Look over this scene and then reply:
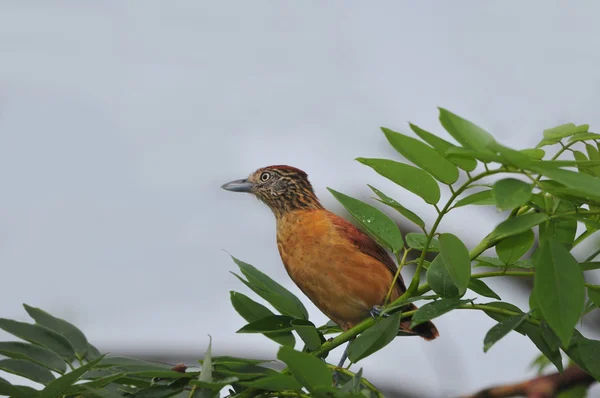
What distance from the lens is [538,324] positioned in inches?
80.1

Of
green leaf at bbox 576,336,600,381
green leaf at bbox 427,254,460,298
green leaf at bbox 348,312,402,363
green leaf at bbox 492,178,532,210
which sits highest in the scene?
green leaf at bbox 492,178,532,210

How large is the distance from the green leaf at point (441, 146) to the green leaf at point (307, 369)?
0.55 m

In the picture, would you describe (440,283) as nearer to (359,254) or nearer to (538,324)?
(538,324)

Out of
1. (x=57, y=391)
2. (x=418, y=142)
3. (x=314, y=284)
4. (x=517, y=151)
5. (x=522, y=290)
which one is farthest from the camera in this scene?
(x=522, y=290)

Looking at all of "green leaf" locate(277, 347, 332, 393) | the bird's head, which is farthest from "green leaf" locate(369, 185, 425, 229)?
the bird's head

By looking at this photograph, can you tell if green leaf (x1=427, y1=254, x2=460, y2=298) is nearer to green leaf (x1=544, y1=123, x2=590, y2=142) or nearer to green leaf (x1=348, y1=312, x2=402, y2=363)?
green leaf (x1=348, y1=312, x2=402, y2=363)

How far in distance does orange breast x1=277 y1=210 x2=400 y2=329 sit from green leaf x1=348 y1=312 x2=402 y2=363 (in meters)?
1.03

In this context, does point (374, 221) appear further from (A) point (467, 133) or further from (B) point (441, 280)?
(A) point (467, 133)

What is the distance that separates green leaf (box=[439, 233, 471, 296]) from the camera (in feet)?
6.05

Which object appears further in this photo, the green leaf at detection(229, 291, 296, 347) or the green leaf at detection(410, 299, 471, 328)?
the green leaf at detection(229, 291, 296, 347)

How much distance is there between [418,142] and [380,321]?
1.69ft

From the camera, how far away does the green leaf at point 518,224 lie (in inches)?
68.2

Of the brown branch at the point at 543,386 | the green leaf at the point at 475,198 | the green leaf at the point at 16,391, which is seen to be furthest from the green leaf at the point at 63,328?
the brown branch at the point at 543,386

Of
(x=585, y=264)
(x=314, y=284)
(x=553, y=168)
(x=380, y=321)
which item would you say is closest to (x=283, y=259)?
(x=314, y=284)
